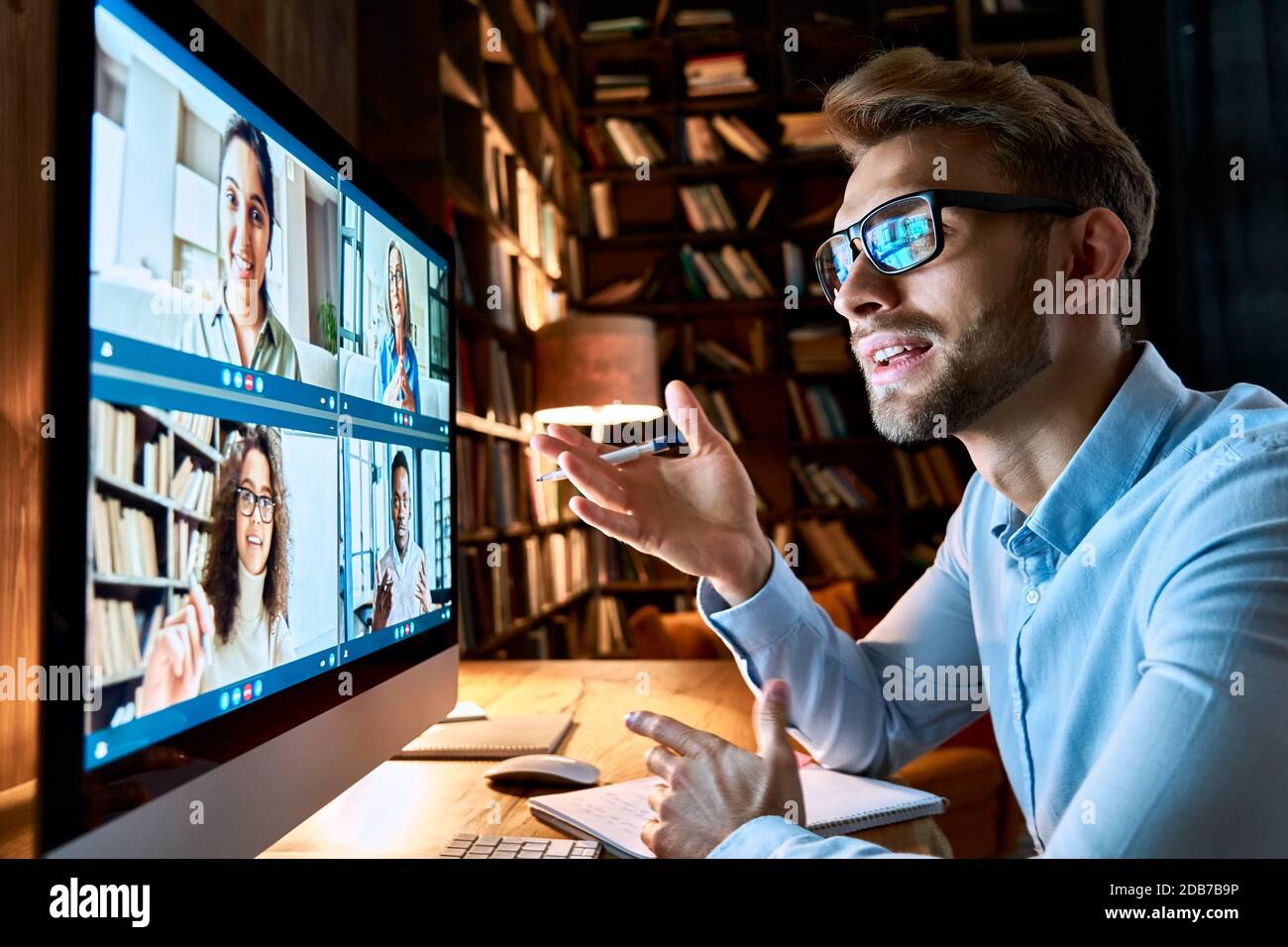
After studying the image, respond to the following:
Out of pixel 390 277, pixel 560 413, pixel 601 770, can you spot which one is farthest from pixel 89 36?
→ pixel 560 413

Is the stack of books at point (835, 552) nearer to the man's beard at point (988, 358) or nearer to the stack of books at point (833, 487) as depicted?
the stack of books at point (833, 487)

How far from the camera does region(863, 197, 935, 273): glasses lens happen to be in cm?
92

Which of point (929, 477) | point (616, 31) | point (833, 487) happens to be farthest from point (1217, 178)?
point (616, 31)

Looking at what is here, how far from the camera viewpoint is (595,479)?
99 centimetres

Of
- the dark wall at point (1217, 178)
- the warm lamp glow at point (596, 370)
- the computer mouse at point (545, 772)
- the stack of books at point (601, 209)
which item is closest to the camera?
the computer mouse at point (545, 772)

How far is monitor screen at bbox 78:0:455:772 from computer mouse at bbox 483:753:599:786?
22 centimetres

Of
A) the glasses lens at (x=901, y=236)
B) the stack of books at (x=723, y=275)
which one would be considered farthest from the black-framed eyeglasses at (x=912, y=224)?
the stack of books at (x=723, y=275)

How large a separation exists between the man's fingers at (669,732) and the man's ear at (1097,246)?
25.9 inches

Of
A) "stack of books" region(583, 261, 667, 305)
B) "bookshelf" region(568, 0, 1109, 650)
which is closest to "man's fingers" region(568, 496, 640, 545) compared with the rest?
"bookshelf" region(568, 0, 1109, 650)

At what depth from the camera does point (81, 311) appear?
1.31 ft

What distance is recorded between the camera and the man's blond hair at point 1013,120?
95 centimetres

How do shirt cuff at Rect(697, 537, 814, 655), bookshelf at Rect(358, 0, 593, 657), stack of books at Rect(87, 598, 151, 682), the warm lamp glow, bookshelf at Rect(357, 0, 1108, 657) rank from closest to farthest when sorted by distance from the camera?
stack of books at Rect(87, 598, 151, 682) → shirt cuff at Rect(697, 537, 814, 655) → bookshelf at Rect(358, 0, 593, 657) → the warm lamp glow → bookshelf at Rect(357, 0, 1108, 657)

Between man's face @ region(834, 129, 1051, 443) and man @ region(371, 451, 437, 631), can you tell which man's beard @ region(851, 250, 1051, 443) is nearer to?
man's face @ region(834, 129, 1051, 443)

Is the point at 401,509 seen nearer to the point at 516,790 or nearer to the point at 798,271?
the point at 516,790
